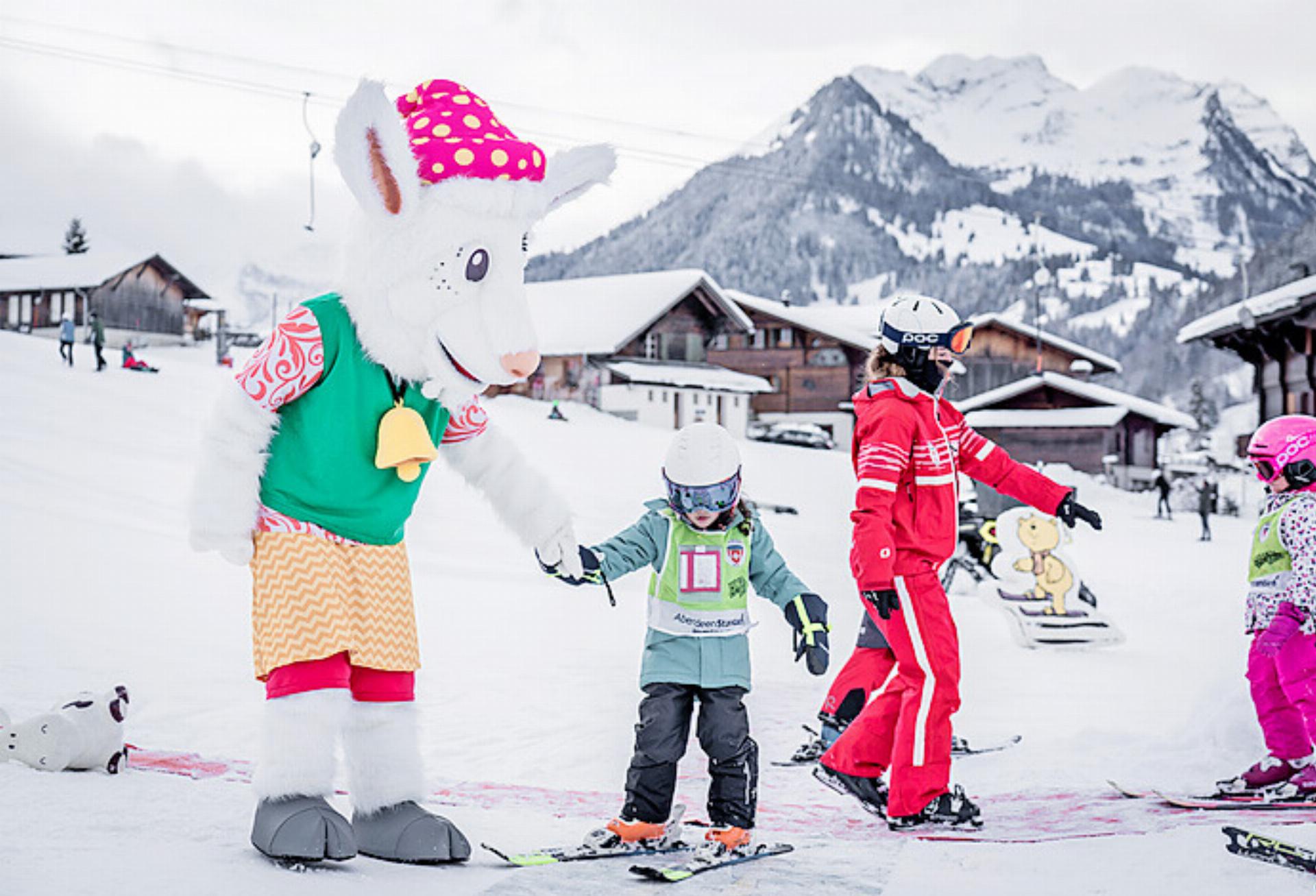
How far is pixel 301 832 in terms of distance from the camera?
2.71 meters

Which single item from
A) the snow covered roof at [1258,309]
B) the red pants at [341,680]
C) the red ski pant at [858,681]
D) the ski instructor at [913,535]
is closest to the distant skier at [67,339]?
the snow covered roof at [1258,309]

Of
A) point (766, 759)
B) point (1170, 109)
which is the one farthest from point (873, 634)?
point (1170, 109)

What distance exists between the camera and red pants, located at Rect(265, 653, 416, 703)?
9.44 ft

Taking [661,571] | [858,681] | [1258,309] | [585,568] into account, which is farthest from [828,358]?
[585,568]

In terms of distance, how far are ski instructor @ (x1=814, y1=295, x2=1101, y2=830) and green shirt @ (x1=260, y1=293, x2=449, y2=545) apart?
180cm

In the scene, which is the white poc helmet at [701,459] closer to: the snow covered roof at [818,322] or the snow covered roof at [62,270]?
the snow covered roof at [818,322]

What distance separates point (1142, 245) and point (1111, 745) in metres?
122

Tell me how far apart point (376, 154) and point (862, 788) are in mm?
2800

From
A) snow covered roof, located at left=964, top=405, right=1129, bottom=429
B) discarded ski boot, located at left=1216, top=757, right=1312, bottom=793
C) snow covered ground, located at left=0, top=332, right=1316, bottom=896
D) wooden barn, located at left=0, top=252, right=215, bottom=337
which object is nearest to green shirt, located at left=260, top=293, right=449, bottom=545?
snow covered ground, located at left=0, top=332, right=1316, bottom=896

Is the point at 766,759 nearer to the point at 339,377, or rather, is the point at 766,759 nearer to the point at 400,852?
the point at 400,852

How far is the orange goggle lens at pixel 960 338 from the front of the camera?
434cm

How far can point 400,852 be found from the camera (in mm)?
2969

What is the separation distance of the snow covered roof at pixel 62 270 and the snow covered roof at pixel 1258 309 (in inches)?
1159

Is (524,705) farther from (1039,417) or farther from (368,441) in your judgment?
(1039,417)
